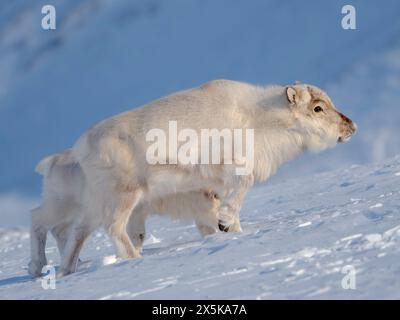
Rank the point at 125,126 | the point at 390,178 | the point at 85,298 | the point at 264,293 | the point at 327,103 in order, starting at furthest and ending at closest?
the point at 390,178 < the point at 327,103 < the point at 125,126 < the point at 85,298 < the point at 264,293

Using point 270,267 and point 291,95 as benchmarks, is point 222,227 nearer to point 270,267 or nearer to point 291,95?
point 291,95

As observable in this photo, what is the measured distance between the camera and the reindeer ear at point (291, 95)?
1034cm

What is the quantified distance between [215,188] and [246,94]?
1.27m

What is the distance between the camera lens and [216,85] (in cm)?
1005

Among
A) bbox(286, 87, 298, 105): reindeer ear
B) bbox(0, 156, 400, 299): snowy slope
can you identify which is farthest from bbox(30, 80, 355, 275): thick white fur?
bbox(0, 156, 400, 299): snowy slope

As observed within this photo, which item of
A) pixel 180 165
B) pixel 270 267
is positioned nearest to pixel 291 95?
pixel 180 165

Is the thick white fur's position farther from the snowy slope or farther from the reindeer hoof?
the snowy slope

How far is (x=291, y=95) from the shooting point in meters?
10.4

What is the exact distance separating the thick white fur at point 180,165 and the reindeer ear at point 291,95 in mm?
13

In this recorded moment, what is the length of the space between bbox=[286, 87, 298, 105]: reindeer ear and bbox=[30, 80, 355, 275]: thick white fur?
0.01m

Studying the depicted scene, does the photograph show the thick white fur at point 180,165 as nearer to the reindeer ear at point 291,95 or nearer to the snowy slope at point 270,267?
the reindeer ear at point 291,95

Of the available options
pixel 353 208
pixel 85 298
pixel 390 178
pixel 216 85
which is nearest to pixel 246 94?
pixel 216 85
